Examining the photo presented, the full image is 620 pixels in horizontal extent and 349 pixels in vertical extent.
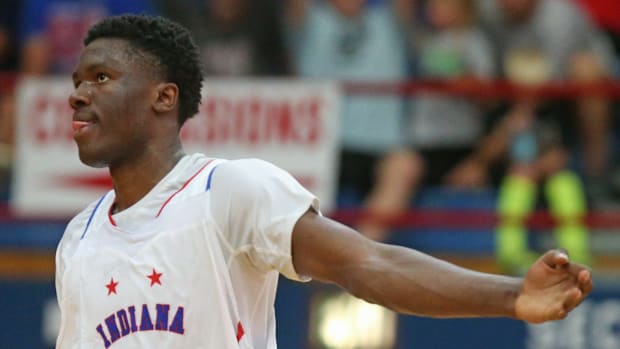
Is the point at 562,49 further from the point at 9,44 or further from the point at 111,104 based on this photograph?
the point at 111,104

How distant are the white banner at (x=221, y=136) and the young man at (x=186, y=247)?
181 inches

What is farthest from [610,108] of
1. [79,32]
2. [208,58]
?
[79,32]

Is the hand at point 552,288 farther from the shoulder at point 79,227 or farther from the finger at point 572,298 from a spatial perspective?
the shoulder at point 79,227

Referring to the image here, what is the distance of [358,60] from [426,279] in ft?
19.9

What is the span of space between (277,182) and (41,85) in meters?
5.82

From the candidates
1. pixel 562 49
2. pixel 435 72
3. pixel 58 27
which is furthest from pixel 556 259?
pixel 58 27

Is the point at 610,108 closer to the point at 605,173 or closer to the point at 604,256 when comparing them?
the point at 605,173

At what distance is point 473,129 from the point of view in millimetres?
9219

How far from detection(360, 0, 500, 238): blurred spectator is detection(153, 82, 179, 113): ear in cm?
482

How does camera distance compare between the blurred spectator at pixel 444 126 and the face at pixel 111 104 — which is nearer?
the face at pixel 111 104

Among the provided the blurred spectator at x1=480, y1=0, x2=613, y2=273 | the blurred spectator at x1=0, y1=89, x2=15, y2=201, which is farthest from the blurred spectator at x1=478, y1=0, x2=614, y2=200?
the blurred spectator at x1=0, y1=89, x2=15, y2=201

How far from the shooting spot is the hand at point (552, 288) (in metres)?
3.20

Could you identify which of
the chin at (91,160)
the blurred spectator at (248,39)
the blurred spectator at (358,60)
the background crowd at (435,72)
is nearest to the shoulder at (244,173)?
the chin at (91,160)

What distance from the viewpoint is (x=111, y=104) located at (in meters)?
4.00
